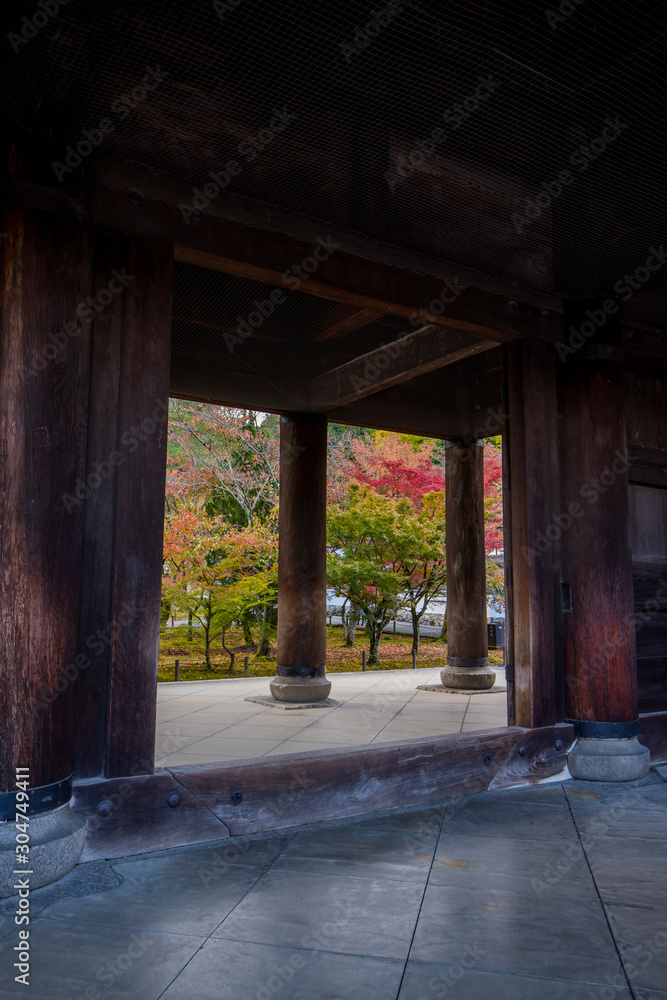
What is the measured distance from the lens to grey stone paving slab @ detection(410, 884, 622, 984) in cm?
281

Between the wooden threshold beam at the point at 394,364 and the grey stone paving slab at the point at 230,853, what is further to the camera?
the wooden threshold beam at the point at 394,364

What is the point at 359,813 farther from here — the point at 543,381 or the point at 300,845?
the point at 543,381

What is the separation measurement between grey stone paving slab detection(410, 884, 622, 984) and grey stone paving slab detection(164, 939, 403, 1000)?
9.4 inches

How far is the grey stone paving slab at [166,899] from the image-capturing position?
10.4 ft

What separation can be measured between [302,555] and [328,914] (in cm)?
601

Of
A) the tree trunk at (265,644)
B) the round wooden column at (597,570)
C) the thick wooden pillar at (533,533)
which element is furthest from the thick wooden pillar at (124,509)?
the tree trunk at (265,644)

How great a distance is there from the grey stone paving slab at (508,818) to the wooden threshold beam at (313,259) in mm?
3714

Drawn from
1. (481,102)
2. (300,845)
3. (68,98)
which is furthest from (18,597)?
(481,102)

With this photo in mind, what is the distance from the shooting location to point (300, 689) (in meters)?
8.77

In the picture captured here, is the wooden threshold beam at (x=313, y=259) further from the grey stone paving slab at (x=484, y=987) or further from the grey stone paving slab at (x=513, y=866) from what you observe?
the grey stone paving slab at (x=484, y=987)

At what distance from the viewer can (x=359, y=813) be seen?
4.86 meters

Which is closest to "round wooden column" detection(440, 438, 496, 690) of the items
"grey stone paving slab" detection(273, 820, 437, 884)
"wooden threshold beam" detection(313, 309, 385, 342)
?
"wooden threshold beam" detection(313, 309, 385, 342)

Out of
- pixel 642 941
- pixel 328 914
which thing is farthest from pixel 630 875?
pixel 328 914

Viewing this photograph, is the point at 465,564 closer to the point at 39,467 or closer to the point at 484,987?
the point at 39,467
